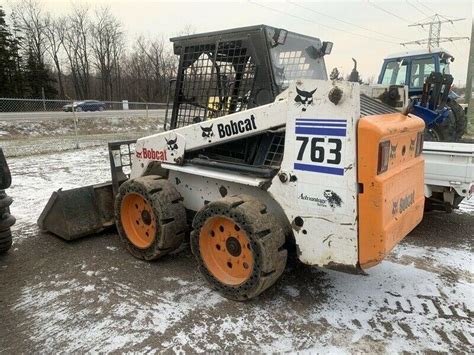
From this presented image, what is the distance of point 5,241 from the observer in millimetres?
4188

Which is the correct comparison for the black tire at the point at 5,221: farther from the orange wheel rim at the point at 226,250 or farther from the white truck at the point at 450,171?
the white truck at the point at 450,171

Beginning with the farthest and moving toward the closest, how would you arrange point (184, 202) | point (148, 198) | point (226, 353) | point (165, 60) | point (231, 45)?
1. point (165, 60)
2. point (184, 202)
3. point (148, 198)
4. point (231, 45)
5. point (226, 353)

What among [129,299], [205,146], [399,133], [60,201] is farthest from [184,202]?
[399,133]

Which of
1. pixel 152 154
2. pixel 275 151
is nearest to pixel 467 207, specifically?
pixel 275 151

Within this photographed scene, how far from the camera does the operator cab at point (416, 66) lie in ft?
29.9

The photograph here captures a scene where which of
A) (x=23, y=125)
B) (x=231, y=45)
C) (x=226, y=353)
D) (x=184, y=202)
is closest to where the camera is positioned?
(x=226, y=353)

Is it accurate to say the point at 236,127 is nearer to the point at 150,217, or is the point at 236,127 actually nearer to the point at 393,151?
the point at 393,151

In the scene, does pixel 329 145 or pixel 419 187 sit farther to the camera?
pixel 419 187

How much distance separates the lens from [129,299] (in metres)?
3.35

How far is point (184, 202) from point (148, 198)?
458 millimetres

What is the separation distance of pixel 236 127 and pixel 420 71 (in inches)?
307

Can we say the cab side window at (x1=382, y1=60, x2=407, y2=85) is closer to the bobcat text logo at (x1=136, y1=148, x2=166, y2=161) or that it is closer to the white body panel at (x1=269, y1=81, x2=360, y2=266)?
the bobcat text logo at (x1=136, y1=148, x2=166, y2=161)

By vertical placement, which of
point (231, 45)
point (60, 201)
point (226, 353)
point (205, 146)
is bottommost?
point (226, 353)

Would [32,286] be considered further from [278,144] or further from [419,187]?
[419,187]
